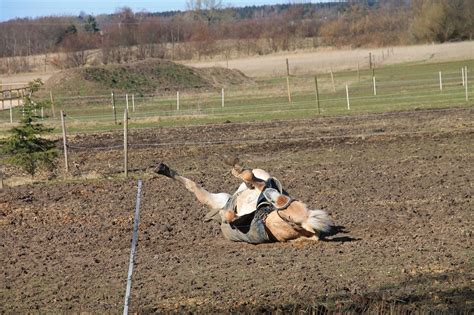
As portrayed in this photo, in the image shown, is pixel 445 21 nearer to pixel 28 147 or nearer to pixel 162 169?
pixel 28 147

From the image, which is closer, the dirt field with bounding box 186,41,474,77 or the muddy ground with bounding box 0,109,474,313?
the muddy ground with bounding box 0,109,474,313

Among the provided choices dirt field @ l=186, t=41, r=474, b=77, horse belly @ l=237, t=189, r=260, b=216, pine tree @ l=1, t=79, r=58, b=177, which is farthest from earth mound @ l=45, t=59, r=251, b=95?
horse belly @ l=237, t=189, r=260, b=216

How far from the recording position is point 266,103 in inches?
Answer: 1857

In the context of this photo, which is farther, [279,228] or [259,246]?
[259,246]

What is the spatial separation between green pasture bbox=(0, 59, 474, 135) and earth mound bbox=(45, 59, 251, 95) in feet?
5.67

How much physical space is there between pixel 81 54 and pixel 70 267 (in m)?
83.8

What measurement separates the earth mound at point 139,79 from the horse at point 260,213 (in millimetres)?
43358

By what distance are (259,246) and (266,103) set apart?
118 ft

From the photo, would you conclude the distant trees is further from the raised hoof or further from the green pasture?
the raised hoof

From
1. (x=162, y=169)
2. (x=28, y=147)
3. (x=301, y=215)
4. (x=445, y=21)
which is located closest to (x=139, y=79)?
(x=28, y=147)

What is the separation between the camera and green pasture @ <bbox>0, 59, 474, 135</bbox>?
37312 mm

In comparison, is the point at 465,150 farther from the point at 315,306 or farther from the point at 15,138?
the point at 315,306

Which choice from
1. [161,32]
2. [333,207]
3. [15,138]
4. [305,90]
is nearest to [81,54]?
[161,32]

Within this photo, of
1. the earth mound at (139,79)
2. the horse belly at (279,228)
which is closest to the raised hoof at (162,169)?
the horse belly at (279,228)
